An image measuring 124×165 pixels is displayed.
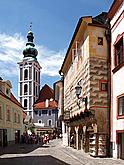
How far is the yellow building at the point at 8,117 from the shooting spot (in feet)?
128

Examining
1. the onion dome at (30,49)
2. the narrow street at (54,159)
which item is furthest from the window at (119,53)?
the onion dome at (30,49)

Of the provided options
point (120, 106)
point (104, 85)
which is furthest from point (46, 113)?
point (120, 106)

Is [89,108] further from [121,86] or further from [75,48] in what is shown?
[75,48]

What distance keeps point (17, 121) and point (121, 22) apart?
3165 cm

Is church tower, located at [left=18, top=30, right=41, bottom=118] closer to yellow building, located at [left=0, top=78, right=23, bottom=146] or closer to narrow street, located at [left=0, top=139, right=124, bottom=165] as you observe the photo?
yellow building, located at [left=0, top=78, right=23, bottom=146]

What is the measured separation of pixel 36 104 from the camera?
341ft

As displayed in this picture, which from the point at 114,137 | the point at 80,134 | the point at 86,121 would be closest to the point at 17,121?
the point at 80,134

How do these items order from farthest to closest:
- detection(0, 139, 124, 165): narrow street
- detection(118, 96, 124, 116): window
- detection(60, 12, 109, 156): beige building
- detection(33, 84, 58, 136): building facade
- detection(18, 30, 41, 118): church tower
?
detection(18, 30, 41, 118): church tower, detection(33, 84, 58, 136): building facade, detection(60, 12, 109, 156): beige building, detection(118, 96, 124, 116): window, detection(0, 139, 124, 165): narrow street

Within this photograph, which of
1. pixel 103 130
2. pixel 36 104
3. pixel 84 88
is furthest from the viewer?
pixel 36 104

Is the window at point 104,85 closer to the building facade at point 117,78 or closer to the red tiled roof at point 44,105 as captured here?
the building facade at point 117,78

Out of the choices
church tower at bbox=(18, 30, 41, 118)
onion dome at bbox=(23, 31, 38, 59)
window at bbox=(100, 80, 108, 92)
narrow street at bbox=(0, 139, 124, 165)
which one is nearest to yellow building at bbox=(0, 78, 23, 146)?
narrow street at bbox=(0, 139, 124, 165)

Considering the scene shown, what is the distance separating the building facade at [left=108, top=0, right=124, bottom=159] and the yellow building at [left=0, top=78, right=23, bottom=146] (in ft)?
58.5

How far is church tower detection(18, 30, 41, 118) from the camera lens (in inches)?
4168

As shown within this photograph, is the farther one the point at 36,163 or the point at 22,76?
the point at 22,76
